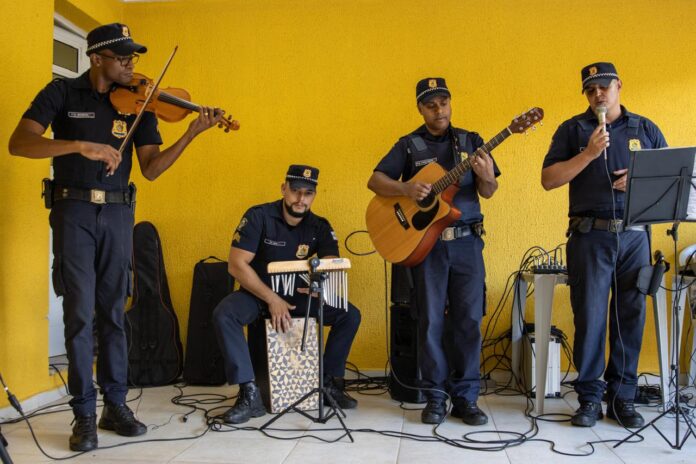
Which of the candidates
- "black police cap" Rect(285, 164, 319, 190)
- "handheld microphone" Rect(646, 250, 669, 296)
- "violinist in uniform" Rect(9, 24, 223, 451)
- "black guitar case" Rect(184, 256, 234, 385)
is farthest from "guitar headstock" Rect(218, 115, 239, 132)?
"handheld microphone" Rect(646, 250, 669, 296)

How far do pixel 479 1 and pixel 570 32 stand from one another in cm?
62

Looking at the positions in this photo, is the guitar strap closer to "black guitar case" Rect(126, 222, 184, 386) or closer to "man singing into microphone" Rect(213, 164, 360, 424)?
"man singing into microphone" Rect(213, 164, 360, 424)

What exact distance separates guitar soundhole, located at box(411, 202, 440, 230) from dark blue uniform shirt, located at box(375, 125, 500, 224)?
5.3 inches

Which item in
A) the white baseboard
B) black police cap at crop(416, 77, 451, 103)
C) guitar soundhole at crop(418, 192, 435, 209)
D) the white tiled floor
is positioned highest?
black police cap at crop(416, 77, 451, 103)

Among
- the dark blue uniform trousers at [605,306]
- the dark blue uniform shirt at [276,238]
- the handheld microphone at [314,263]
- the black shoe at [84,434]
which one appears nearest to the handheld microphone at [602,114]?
the dark blue uniform trousers at [605,306]

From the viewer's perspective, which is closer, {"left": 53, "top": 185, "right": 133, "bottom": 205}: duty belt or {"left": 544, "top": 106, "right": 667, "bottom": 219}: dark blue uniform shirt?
{"left": 53, "top": 185, "right": 133, "bottom": 205}: duty belt

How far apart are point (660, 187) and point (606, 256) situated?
51cm

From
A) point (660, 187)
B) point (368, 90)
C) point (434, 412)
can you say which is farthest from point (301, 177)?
point (660, 187)

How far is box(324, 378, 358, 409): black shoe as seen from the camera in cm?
→ 363

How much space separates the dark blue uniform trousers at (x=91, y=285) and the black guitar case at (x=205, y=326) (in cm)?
117

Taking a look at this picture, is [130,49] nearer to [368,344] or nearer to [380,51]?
[380,51]

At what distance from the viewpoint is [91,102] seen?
3.01 meters

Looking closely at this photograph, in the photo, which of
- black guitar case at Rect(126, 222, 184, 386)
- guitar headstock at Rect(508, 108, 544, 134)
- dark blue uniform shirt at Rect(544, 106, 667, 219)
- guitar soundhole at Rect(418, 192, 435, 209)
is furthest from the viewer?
black guitar case at Rect(126, 222, 184, 386)

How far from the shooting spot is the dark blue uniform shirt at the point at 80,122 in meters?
2.93
